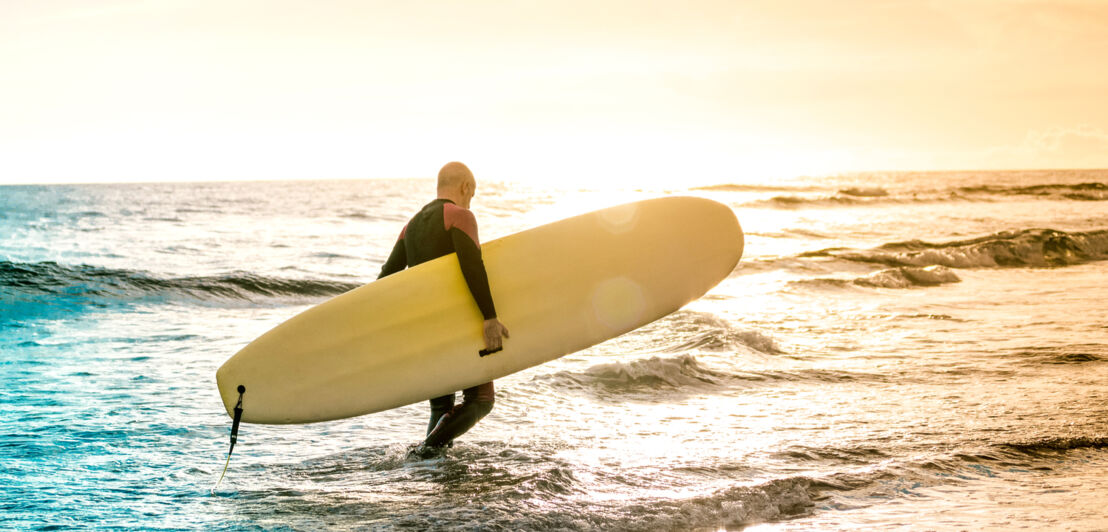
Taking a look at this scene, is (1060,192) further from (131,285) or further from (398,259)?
(398,259)

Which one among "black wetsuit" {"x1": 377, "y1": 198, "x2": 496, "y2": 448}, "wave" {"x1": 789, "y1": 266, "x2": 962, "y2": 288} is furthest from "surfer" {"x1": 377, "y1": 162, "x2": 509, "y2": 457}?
"wave" {"x1": 789, "y1": 266, "x2": 962, "y2": 288}

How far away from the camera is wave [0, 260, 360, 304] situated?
37.8ft

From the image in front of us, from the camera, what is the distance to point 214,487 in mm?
3771

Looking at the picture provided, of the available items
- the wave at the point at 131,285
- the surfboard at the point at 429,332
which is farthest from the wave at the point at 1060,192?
the surfboard at the point at 429,332

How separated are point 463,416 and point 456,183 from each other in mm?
1136

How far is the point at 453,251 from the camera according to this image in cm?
409

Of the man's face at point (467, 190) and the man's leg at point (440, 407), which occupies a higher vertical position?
the man's face at point (467, 190)

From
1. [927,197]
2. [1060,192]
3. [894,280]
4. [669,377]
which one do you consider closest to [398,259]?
[669,377]

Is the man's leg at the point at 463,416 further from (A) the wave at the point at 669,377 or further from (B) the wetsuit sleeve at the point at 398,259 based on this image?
(A) the wave at the point at 669,377

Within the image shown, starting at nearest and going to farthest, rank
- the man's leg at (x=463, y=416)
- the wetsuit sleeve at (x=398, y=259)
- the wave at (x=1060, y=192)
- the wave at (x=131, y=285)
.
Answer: the man's leg at (x=463, y=416), the wetsuit sleeve at (x=398, y=259), the wave at (x=131, y=285), the wave at (x=1060, y=192)

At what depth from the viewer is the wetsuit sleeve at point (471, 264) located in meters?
3.72

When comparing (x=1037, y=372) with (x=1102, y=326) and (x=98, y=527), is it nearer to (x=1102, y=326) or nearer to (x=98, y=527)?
(x=1102, y=326)

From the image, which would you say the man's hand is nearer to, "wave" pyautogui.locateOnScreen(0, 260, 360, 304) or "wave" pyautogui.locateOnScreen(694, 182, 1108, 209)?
"wave" pyautogui.locateOnScreen(0, 260, 360, 304)

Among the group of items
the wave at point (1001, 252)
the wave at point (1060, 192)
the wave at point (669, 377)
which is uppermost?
the wave at point (1060, 192)
